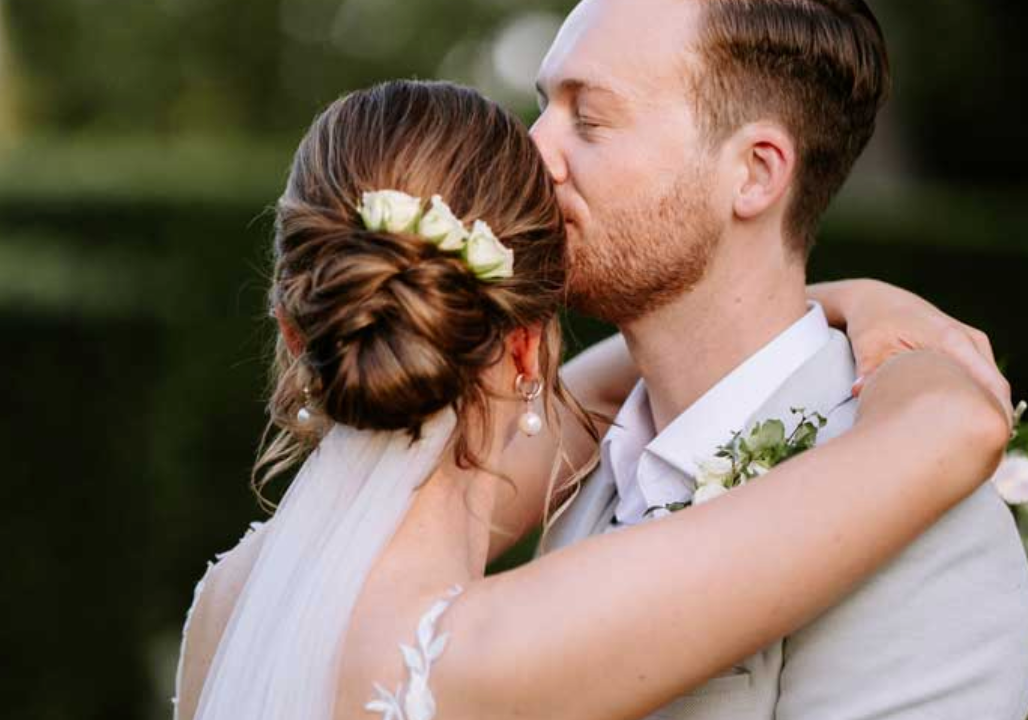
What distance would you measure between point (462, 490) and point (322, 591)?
0.98 feet

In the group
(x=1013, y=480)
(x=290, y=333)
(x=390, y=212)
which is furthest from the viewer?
(x=1013, y=480)

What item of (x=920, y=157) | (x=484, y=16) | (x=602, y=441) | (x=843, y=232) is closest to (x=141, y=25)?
(x=484, y=16)

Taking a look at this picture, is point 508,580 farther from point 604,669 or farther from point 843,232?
point 843,232

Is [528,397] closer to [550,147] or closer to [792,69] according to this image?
[550,147]

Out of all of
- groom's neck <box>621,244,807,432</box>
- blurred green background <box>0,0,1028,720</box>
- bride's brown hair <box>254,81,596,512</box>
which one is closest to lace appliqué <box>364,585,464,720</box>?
bride's brown hair <box>254,81,596,512</box>

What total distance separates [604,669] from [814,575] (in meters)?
0.35

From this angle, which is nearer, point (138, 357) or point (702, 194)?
point (702, 194)

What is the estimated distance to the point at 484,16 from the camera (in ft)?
72.0

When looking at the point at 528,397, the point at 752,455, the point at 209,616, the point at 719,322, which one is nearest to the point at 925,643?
the point at 752,455

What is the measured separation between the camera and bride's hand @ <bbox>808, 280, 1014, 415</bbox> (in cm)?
280

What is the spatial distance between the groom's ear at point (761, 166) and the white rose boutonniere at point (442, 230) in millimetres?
873

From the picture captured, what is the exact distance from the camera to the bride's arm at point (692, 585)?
231 centimetres

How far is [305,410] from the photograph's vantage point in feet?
8.65

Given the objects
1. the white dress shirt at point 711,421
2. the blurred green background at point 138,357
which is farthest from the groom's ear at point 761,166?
the blurred green background at point 138,357
